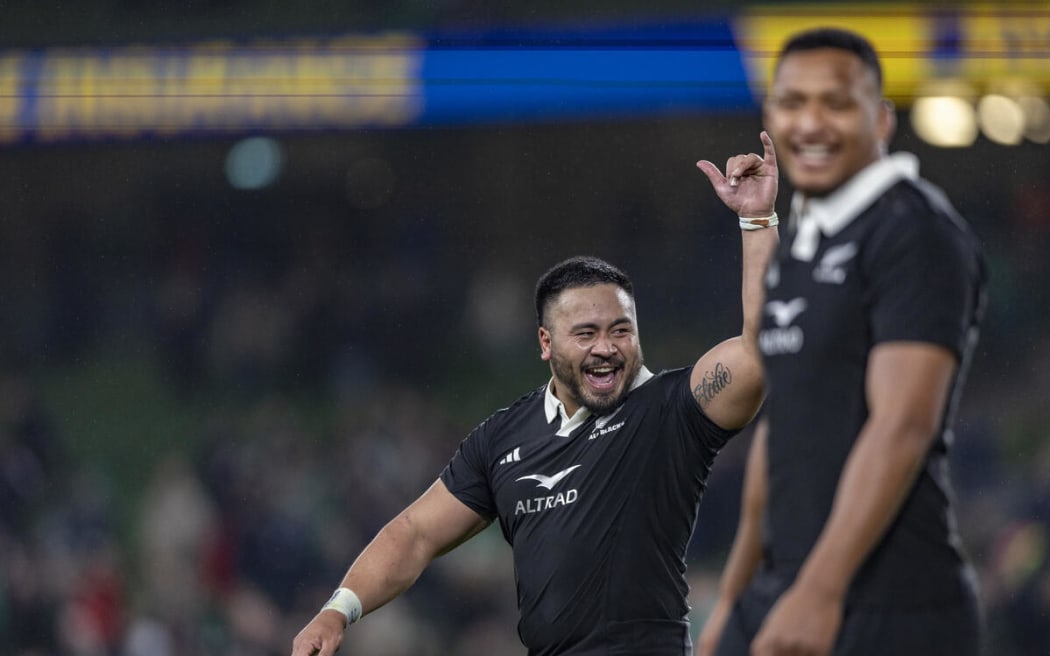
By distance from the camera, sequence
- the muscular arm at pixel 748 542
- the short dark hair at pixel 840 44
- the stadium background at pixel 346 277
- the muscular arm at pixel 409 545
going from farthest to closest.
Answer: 1. the stadium background at pixel 346 277
2. the muscular arm at pixel 409 545
3. the muscular arm at pixel 748 542
4. the short dark hair at pixel 840 44

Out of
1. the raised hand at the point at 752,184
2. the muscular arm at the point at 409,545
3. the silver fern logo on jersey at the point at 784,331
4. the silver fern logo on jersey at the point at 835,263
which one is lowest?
the muscular arm at the point at 409,545

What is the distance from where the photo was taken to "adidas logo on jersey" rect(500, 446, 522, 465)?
455 cm

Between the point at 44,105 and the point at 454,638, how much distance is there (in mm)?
4606

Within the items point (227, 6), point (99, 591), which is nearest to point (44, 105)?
point (227, 6)

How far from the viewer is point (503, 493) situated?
14.9 ft

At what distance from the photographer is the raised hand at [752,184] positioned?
156 inches

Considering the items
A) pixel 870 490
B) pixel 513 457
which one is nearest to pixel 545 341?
pixel 513 457

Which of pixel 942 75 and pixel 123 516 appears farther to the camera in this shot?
pixel 123 516

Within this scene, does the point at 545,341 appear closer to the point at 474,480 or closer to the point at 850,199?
the point at 474,480

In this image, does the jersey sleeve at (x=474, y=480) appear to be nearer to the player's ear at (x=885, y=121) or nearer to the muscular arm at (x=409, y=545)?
the muscular arm at (x=409, y=545)

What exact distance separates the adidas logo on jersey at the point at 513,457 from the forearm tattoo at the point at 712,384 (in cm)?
58

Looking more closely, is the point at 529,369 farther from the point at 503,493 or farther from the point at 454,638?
the point at 503,493

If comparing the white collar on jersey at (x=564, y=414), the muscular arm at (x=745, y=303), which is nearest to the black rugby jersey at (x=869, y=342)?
the muscular arm at (x=745, y=303)

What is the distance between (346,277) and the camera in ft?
41.2
